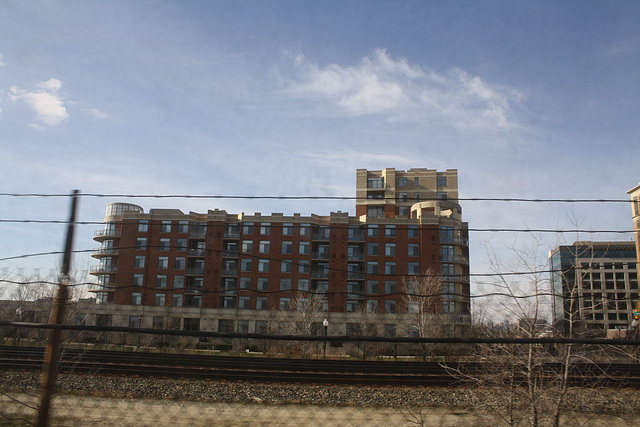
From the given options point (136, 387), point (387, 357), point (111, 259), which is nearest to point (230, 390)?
point (136, 387)

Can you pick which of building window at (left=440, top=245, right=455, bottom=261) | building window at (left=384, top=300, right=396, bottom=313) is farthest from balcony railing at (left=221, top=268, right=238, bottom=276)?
building window at (left=440, top=245, right=455, bottom=261)

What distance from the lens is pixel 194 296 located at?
6272cm

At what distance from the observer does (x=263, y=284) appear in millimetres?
62375

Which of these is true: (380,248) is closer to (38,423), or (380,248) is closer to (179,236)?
(179,236)

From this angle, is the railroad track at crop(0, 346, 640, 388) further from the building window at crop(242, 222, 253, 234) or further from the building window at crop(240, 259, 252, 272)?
the building window at crop(242, 222, 253, 234)

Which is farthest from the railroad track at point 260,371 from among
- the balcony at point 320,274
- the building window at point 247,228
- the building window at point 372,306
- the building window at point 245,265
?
the building window at point 247,228

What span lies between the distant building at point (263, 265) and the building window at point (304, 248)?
0.45 ft

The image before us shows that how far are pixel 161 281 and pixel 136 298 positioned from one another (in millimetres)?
3882

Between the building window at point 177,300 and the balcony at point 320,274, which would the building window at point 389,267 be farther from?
the building window at point 177,300

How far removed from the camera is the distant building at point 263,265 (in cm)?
6122

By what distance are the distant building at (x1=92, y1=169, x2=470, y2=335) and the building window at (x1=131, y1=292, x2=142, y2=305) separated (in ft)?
0.44

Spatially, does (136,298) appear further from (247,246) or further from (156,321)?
(247,246)

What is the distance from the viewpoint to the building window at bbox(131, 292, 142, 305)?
2459 inches

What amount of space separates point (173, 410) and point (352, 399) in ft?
17.2
